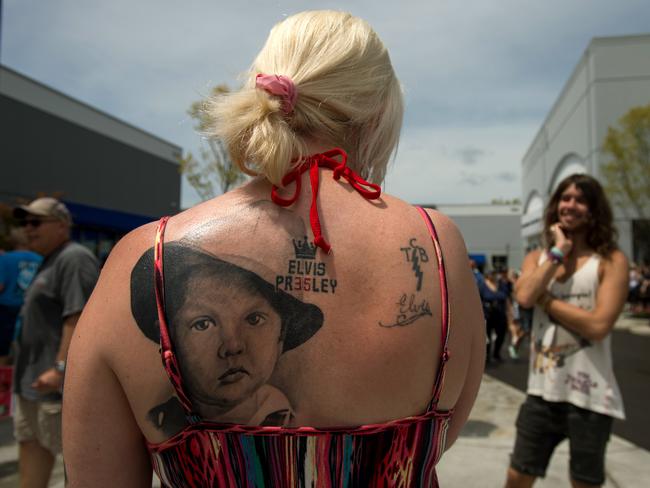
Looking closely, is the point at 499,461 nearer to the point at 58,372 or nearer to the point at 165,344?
the point at 58,372

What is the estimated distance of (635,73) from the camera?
19844 mm

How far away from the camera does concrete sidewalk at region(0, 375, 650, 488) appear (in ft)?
11.7

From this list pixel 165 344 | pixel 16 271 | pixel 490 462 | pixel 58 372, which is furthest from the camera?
pixel 16 271

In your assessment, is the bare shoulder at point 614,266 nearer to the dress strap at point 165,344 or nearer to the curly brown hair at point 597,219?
the curly brown hair at point 597,219

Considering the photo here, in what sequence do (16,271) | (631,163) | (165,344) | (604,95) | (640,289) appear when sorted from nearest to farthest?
(165,344) → (16,271) → (631,163) → (640,289) → (604,95)

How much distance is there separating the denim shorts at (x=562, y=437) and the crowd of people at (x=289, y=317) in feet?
5.29

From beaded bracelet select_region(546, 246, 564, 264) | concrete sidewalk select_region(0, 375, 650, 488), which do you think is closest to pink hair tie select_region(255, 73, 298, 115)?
beaded bracelet select_region(546, 246, 564, 264)

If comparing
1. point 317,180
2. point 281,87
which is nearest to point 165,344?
point 317,180

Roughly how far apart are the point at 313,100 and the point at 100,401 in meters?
0.74

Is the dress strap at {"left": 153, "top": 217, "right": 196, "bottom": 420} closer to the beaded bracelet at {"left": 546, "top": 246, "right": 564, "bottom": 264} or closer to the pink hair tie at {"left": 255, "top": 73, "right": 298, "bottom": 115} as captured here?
the pink hair tie at {"left": 255, "top": 73, "right": 298, "bottom": 115}

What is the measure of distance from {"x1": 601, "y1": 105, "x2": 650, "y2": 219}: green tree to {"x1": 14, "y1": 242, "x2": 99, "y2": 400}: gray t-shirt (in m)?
18.0

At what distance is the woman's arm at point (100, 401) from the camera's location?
981mm

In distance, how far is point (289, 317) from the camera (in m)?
1.02

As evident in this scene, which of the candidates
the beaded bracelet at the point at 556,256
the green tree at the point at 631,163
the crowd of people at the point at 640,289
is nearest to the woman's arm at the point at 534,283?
the beaded bracelet at the point at 556,256
